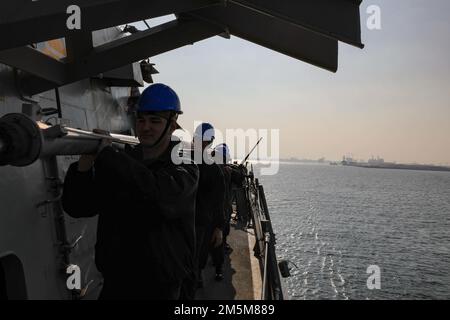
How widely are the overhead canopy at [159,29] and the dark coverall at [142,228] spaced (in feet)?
3.23

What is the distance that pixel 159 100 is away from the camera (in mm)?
2533

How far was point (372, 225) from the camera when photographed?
4922 cm

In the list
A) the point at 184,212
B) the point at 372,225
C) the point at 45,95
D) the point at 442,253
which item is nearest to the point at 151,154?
the point at 184,212

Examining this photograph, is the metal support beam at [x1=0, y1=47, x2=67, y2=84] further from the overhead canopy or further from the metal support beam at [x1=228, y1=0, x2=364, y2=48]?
the metal support beam at [x1=228, y1=0, x2=364, y2=48]

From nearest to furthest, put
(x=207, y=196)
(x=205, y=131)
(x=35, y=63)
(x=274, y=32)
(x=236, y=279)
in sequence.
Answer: (x=35, y=63) → (x=274, y=32) → (x=207, y=196) → (x=205, y=131) → (x=236, y=279)

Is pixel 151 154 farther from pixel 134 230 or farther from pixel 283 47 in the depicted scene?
pixel 283 47

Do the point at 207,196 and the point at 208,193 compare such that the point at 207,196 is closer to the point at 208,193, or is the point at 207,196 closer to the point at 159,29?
the point at 208,193

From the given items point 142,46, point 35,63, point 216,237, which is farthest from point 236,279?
point 35,63

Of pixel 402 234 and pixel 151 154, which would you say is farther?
pixel 402 234

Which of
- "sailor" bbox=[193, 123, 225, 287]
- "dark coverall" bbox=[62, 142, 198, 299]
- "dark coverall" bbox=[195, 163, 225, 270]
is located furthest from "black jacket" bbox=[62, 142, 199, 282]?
"dark coverall" bbox=[195, 163, 225, 270]

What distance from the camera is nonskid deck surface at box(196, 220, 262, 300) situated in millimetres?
5920

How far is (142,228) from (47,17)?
1479mm

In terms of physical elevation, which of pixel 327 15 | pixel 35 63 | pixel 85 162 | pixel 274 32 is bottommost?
pixel 85 162
